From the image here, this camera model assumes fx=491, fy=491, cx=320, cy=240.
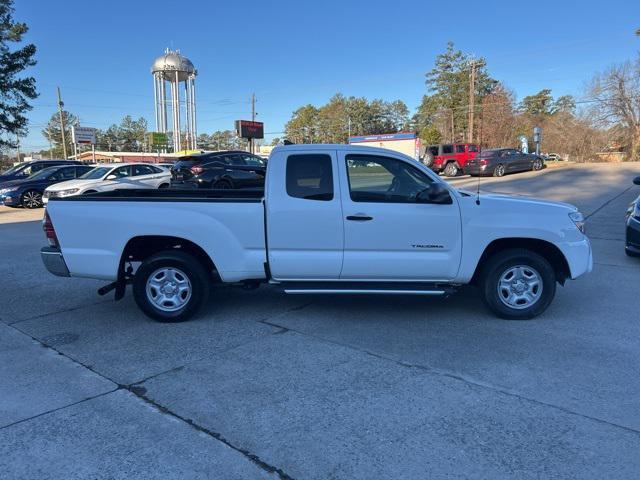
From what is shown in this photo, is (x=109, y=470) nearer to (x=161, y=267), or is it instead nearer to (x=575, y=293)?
(x=161, y=267)

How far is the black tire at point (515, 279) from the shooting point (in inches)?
206

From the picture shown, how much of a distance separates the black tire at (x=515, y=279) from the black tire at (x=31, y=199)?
61.4ft

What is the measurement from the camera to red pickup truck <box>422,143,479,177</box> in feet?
103

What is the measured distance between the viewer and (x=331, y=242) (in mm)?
5133

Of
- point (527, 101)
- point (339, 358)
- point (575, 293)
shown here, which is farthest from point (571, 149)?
point (339, 358)

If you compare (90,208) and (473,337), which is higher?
(90,208)

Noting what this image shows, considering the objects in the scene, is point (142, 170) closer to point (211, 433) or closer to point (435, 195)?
point (435, 195)

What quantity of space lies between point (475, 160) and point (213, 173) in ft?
56.7

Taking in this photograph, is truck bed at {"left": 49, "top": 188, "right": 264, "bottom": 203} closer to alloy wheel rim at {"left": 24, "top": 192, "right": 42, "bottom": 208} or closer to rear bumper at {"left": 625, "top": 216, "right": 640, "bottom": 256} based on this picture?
rear bumper at {"left": 625, "top": 216, "right": 640, "bottom": 256}

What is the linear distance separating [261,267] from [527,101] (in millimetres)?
101926

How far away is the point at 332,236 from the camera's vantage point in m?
5.12

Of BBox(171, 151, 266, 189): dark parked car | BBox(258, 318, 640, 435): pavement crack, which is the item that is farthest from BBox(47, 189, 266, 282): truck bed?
BBox(171, 151, 266, 189): dark parked car

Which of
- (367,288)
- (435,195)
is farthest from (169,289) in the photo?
(435,195)

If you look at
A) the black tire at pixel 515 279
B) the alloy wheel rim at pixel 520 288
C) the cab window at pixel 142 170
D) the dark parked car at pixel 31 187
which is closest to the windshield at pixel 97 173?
the cab window at pixel 142 170
